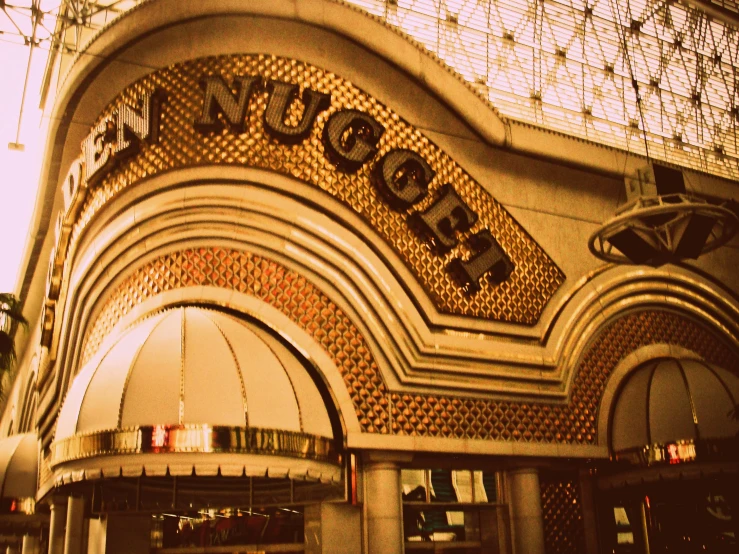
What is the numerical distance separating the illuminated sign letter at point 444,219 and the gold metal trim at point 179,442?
418 centimetres

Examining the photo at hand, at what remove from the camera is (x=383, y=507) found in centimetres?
1121

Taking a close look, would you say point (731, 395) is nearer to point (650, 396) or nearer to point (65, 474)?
point (650, 396)

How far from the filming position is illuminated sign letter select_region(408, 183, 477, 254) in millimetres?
12664

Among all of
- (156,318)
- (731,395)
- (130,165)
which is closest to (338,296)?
(156,318)

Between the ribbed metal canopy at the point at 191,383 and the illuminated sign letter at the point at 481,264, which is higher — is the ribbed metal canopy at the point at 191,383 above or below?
below

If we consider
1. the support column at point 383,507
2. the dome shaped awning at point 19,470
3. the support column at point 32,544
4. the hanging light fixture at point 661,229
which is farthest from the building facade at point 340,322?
the support column at point 32,544

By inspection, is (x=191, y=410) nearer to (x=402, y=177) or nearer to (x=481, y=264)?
(x=402, y=177)

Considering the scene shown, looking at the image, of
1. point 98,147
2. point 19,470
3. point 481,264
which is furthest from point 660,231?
point 19,470

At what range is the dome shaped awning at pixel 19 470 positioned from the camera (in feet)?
53.9

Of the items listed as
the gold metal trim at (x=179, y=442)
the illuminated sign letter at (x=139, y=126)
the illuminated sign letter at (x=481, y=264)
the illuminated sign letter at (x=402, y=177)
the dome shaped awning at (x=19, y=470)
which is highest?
the illuminated sign letter at (x=139, y=126)

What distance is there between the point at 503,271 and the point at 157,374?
603cm

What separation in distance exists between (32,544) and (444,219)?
15495mm

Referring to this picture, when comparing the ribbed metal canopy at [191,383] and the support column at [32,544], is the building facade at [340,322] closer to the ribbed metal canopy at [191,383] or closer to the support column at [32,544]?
the ribbed metal canopy at [191,383]

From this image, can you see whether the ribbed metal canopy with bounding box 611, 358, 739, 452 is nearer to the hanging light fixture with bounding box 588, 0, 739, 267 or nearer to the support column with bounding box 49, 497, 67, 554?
the hanging light fixture with bounding box 588, 0, 739, 267
